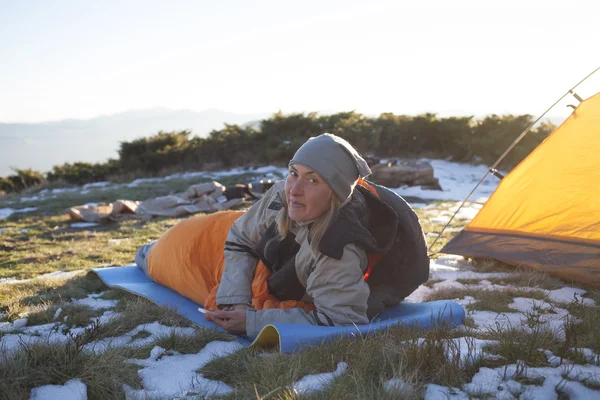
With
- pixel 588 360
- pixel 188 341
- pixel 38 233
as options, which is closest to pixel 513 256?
pixel 588 360

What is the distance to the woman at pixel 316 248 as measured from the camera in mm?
2441

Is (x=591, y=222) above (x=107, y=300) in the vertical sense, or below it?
above

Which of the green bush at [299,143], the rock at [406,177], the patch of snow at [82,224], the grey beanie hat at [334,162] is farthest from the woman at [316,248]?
the green bush at [299,143]

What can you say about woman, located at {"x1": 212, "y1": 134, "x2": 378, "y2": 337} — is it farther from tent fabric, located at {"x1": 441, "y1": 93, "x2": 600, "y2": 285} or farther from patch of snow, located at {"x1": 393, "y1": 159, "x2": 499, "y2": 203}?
patch of snow, located at {"x1": 393, "y1": 159, "x2": 499, "y2": 203}

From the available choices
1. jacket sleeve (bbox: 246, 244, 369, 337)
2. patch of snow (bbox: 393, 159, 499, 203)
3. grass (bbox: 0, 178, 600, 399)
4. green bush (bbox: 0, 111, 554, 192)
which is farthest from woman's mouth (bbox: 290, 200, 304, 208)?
green bush (bbox: 0, 111, 554, 192)

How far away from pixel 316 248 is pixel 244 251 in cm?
69

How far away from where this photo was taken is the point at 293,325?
7.79ft

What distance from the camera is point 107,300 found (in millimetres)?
3461

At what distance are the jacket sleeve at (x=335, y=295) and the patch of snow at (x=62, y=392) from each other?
3.24 ft

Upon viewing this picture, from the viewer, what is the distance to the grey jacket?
8.05 ft

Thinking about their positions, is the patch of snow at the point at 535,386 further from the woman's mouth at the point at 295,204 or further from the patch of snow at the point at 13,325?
the patch of snow at the point at 13,325

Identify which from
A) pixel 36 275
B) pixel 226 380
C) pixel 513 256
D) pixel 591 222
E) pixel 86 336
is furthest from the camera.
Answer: pixel 36 275

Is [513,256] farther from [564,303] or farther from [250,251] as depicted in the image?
[250,251]

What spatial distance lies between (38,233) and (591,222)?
7.42 metres
